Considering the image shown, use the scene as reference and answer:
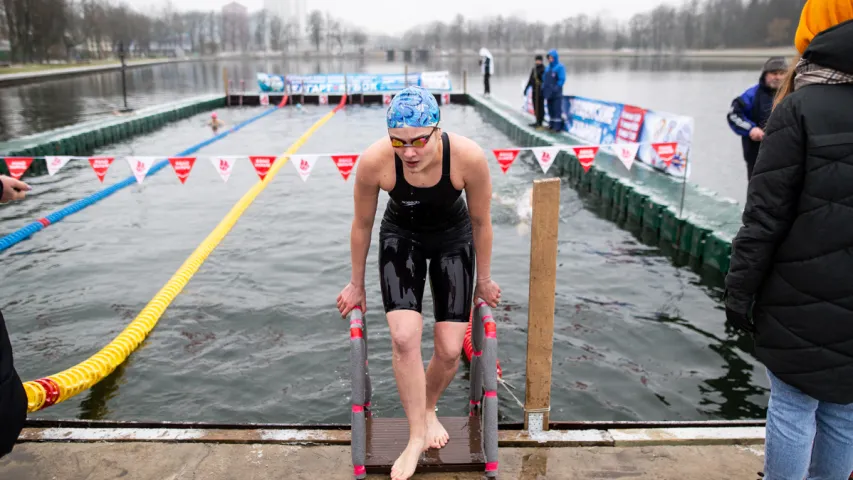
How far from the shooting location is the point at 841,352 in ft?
7.98

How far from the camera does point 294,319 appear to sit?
7.59 meters

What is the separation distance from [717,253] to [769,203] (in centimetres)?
689

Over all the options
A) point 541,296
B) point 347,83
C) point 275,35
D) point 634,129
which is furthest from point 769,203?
point 275,35

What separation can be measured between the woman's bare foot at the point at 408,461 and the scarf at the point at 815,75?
264 centimetres

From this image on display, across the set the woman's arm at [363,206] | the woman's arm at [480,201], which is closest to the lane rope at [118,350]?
the woman's arm at [363,206]

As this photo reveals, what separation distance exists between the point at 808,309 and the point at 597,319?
5.14 metres

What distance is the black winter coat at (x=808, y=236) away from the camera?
7.61ft

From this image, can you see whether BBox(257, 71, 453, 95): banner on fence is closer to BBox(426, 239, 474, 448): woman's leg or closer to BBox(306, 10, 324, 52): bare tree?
BBox(426, 239, 474, 448): woman's leg

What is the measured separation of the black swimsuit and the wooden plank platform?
80 cm

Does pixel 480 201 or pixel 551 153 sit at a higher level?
pixel 480 201

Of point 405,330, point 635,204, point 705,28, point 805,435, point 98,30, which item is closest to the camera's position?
point 805,435

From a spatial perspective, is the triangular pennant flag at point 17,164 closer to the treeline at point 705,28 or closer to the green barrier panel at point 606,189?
the green barrier panel at point 606,189

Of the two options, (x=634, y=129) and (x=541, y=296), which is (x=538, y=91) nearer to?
(x=634, y=129)

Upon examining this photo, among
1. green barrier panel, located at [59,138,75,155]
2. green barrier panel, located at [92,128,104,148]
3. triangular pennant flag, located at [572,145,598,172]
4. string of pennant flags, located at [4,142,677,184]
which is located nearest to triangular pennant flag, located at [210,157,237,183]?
string of pennant flags, located at [4,142,677,184]
